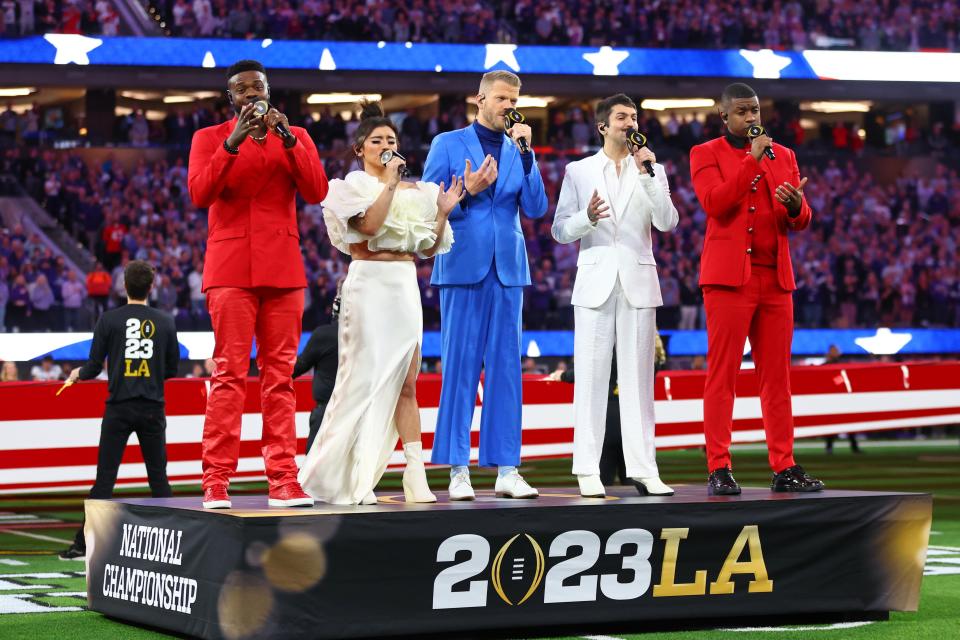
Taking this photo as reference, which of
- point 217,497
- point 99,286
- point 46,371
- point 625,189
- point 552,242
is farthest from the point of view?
point 552,242

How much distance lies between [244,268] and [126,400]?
3.51 m

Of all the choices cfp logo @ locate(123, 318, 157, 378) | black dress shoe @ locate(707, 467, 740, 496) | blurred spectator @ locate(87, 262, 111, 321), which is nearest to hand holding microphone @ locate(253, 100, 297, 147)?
black dress shoe @ locate(707, 467, 740, 496)

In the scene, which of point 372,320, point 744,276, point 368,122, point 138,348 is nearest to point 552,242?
point 138,348

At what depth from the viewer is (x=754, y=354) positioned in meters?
7.93

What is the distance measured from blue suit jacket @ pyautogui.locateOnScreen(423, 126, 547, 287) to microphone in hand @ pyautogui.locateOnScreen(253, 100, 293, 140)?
1.18 metres

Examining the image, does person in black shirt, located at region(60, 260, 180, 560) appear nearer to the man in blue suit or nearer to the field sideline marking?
the field sideline marking

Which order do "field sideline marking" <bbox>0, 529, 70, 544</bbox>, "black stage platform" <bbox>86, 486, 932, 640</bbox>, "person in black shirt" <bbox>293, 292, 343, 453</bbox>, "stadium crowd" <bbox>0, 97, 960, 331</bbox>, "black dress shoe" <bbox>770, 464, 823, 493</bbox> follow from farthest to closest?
"stadium crowd" <bbox>0, 97, 960, 331</bbox> < "field sideline marking" <bbox>0, 529, 70, 544</bbox> < "person in black shirt" <bbox>293, 292, 343, 453</bbox> < "black dress shoe" <bbox>770, 464, 823, 493</bbox> < "black stage platform" <bbox>86, 486, 932, 640</bbox>

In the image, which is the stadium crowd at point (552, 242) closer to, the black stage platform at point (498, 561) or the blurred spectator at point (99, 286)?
the blurred spectator at point (99, 286)

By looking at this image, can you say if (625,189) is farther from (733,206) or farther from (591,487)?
(591,487)

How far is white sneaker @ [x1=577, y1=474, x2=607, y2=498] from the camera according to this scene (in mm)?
7434

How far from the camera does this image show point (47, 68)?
1153 inches

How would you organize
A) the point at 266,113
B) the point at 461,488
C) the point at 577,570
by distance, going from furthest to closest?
the point at 461,488 → the point at 577,570 → the point at 266,113

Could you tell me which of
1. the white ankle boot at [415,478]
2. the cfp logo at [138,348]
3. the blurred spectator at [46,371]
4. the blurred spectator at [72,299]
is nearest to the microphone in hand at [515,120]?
the white ankle boot at [415,478]

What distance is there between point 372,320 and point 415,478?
0.85m
